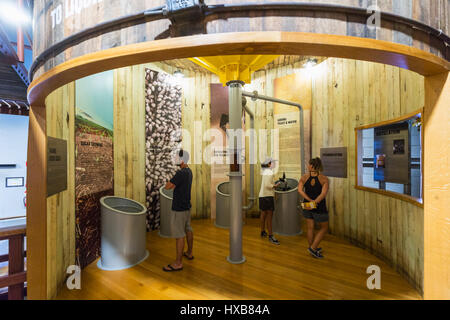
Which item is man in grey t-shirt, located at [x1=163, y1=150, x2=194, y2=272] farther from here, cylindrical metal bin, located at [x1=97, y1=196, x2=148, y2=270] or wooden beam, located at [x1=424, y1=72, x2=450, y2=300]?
wooden beam, located at [x1=424, y1=72, x2=450, y2=300]

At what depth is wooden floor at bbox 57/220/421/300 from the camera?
2250 millimetres

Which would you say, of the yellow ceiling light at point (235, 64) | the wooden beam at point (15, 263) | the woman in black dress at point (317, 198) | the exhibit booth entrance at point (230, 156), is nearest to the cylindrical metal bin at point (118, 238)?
the exhibit booth entrance at point (230, 156)

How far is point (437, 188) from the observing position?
1232 mm

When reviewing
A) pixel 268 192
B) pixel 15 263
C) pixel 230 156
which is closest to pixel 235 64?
pixel 230 156

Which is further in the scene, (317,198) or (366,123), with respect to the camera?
(366,123)

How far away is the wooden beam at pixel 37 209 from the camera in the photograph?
74.4 inches

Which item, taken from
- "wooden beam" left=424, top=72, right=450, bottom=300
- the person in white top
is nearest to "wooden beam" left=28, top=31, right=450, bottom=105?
"wooden beam" left=424, top=72, right=450, bottom=300

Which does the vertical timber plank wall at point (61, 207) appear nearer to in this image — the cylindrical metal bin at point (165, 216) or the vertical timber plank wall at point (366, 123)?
the cylindrical metal bin at point (165, 216)

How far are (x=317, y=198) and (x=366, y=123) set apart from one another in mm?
1409

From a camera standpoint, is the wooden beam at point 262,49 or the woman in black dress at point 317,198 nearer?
the wooden beam at point 262,49

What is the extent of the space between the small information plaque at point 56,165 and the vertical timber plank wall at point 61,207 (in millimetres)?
68

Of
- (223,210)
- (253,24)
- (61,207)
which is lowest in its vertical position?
(223,210)

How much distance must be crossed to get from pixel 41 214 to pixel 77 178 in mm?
890

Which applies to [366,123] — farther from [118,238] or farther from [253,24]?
[118,238]
